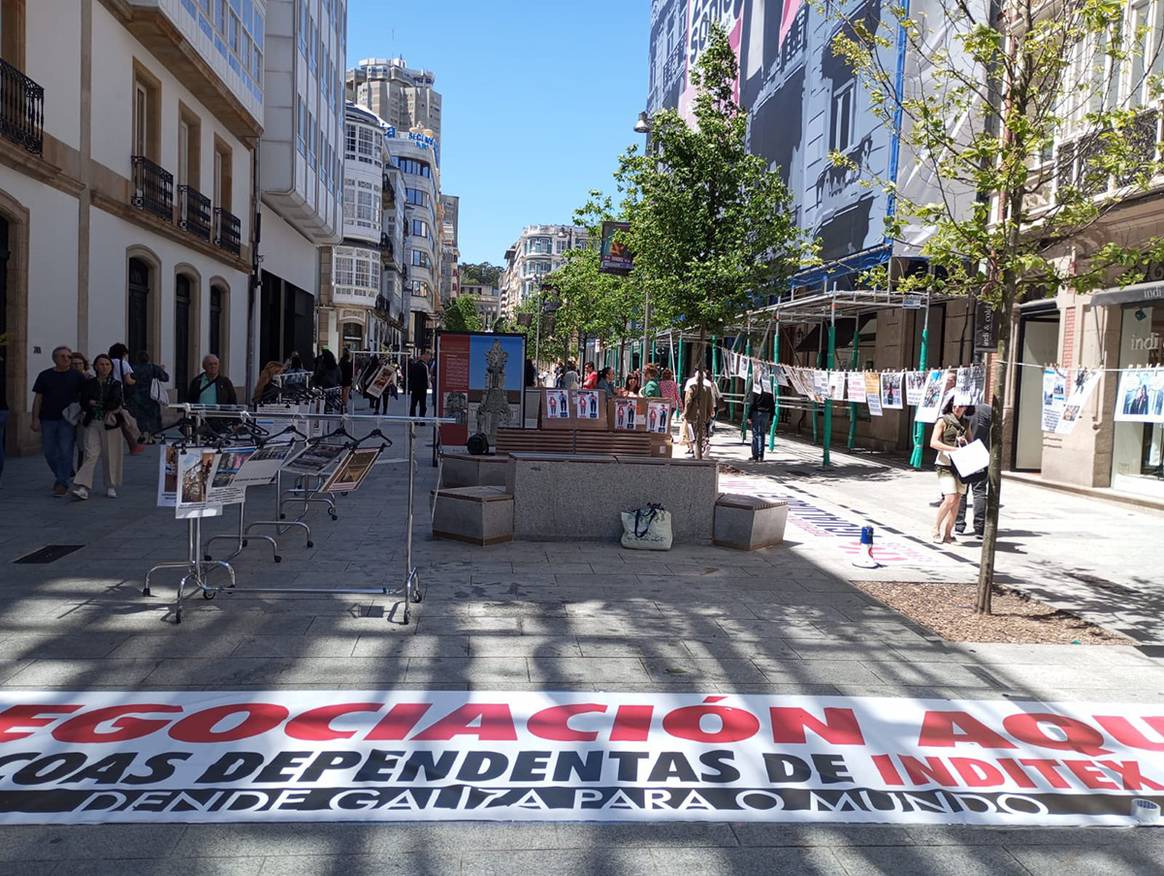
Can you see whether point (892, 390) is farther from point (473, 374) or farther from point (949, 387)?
point (473, 374)

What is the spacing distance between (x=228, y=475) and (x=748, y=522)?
5057 millimetres

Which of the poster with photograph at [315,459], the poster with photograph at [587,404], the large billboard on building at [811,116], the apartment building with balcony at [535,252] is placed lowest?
the poster with photograph at [315,459]

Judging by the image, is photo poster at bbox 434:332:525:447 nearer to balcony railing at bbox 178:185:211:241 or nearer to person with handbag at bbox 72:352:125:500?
person with handbag at bbox 72:352:125:500

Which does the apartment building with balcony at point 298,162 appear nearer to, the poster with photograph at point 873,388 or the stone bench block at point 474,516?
the poster with photograph at point 873,388

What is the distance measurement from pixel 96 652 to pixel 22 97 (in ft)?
37.6

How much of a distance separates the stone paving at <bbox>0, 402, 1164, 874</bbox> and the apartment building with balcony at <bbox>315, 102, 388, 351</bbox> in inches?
1875

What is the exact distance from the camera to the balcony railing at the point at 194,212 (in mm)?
21594

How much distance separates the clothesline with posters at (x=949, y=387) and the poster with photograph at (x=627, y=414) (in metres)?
3.35

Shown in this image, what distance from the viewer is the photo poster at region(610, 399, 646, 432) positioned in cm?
1742

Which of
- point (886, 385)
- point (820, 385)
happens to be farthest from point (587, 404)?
point (886, 385)

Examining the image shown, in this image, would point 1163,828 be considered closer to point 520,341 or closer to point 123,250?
point 520,341

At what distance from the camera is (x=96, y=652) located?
574 cm

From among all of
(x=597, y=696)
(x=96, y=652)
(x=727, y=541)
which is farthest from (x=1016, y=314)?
(x=96, y=652)

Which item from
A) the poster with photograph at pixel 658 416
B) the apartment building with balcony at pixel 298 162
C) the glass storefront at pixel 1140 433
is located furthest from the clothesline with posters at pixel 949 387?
the apartment building with balcony at pixel 298 162
